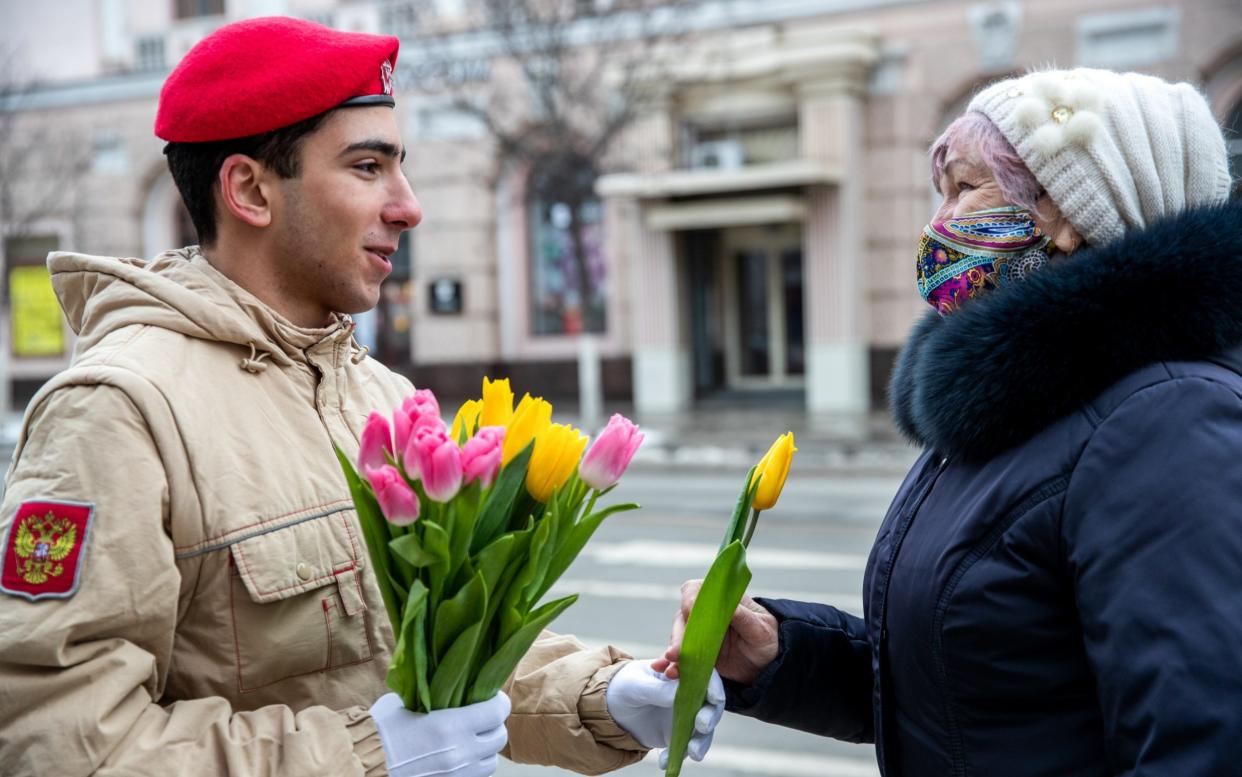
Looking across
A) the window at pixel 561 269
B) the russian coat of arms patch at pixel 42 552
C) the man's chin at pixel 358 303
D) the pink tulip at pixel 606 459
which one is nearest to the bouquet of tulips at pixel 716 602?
the pink tulip at pixel 606 459

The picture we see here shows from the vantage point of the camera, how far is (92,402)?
1693 mm

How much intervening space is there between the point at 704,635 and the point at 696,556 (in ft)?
24.4

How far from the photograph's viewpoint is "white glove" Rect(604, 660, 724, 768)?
2055 millimetres

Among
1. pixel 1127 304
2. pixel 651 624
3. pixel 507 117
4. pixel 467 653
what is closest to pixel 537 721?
pixel 467 653

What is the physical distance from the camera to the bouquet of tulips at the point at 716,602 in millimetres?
1856

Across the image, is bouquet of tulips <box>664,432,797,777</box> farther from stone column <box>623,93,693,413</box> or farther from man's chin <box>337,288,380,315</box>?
stone column <box>623,93,693,413</box>

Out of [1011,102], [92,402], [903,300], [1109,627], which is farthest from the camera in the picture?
[903,300]

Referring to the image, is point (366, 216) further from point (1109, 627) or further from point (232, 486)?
point (1109, 627)

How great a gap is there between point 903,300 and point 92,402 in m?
18.2

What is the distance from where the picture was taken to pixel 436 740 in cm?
169

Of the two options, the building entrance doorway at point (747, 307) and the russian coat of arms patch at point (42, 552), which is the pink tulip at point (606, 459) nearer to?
the russian coat of arms patch at point (42, 552)

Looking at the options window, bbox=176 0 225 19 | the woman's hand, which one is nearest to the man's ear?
the woman's hand

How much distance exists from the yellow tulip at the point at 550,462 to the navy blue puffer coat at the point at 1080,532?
2.00ft

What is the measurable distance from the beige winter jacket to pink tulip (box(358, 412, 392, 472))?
355 mm
